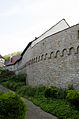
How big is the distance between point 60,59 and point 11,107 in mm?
5504

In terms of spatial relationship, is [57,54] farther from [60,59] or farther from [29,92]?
[29,92]

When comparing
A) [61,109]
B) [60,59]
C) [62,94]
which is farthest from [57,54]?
[61,109]

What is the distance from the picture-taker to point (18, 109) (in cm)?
412

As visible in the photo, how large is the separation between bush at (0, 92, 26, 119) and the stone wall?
4.00 metres

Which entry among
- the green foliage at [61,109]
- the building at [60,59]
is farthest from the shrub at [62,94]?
the green foliage at [61,109]

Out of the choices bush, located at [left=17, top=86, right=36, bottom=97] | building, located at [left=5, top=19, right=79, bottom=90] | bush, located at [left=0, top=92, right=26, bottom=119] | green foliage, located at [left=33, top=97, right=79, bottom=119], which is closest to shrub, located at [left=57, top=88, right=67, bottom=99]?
building, located at [left=5, top=19, right=79, bottom=90]

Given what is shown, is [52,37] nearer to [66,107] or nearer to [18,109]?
[66,107]

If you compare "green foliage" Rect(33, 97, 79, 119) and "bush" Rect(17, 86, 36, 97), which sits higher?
"bush" Rect(17, 86, 36, 97)

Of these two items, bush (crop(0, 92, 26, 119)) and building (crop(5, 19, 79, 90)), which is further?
building (crop(5, 19, 79, 90))

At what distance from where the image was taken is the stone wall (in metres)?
7.63

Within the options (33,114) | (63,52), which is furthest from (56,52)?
(33,114)

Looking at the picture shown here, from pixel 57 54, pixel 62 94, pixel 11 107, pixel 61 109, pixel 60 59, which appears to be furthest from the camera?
pixel 57 54

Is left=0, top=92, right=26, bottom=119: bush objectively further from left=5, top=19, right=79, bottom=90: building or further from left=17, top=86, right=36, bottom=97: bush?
left=17, top=86, right=36, bottom=97: bush

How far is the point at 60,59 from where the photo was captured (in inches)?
349
